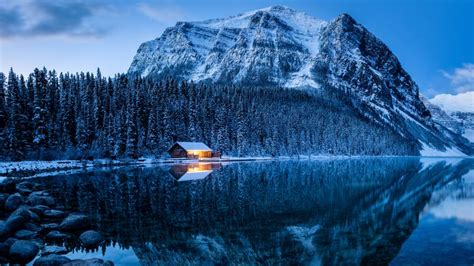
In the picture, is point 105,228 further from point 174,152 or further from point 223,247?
point 174,152

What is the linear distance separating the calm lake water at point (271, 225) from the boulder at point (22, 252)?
1.60 m

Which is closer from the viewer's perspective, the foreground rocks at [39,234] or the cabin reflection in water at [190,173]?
the foreground rocks at [39,234]

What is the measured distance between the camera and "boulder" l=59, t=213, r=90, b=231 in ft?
66.2

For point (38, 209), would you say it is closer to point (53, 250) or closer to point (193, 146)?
point (53, 250)

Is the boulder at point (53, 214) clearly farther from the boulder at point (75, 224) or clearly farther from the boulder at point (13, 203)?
the boulder at point (13, 203)

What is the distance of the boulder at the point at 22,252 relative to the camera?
49.8 feet

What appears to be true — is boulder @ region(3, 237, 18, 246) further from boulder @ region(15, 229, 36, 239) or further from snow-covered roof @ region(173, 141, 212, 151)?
snow-covered roof @ region(173, 141, 212, 151)

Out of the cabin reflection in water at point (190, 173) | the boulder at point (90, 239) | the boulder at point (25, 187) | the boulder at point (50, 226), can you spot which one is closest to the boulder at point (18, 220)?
the boulder at point (50, 226)

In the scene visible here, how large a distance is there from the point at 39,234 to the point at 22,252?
156 inches

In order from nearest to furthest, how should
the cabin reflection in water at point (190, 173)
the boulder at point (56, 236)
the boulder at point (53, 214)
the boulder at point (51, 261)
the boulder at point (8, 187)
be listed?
the boulder at point (51, 261)
the boulder at point (56, 236)
the boulder at point (53, 214)
the boulder at point (8, 187)
the cabin reflection in water at point (190, 173)

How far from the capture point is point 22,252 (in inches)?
601

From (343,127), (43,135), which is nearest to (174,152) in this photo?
(43,135)

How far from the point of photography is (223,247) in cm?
1828

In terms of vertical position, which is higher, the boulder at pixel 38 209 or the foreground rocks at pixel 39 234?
the boulder at pixel 38 209
